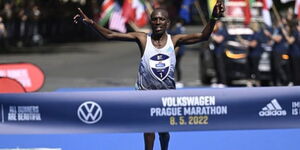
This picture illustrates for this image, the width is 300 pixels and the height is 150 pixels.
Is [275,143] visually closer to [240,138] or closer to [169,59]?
[240,138]

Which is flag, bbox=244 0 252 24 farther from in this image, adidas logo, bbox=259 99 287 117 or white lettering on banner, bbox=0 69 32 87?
adidas logo, bbox=259 99 287 117

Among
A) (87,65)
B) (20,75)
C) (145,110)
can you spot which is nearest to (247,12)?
(20,75)

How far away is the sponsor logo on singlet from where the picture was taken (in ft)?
27.8

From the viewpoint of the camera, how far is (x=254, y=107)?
880 cm

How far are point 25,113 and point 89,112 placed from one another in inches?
29.0

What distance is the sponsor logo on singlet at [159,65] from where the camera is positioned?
8.48 m

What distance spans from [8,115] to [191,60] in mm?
22365

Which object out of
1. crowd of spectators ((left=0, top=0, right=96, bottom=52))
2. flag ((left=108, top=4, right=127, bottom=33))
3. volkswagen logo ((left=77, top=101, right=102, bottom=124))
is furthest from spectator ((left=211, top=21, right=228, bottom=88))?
crowd of spectators ((left=0, top=0, right=96, bottom=52))

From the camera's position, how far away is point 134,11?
2194 centimetres

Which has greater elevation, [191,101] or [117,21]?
[117,21]

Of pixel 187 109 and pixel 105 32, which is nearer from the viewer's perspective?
pixel 105 32

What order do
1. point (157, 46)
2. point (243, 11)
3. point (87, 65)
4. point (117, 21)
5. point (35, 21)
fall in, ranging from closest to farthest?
point (157, 46)
point (243, 11)
point (117, 21)
point (87, 65)
point (35, 21)

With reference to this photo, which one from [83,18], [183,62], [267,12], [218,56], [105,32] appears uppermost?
[183,62]

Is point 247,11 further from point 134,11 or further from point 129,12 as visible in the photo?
point 129,12
